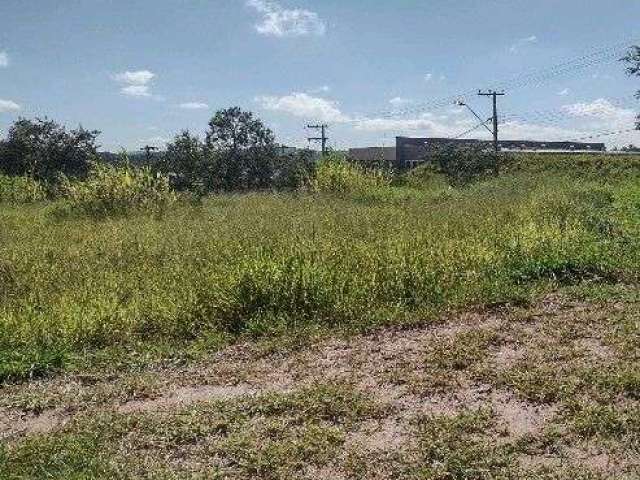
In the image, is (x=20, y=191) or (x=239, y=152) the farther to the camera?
(x=239, y=152)

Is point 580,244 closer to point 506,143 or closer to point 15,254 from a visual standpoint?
point 15,254

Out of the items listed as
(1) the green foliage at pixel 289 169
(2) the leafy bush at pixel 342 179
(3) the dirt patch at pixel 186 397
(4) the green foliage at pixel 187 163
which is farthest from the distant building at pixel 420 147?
(3) the dirt patch at pixel 186 397

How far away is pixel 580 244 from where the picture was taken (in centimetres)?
788

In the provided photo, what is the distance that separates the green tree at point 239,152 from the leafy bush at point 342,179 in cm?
836

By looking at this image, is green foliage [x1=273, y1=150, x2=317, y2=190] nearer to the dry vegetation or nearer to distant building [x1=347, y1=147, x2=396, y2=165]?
the dry vegetation

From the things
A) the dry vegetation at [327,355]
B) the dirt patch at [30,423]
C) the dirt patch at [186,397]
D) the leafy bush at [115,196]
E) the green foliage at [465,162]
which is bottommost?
the dirt patch at [30,423]

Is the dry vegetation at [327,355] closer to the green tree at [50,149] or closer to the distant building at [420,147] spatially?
the green tree at [50,149]

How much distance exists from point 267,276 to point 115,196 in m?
11.6

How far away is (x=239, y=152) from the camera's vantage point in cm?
3128

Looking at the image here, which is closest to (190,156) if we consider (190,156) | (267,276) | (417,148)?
(190,156)

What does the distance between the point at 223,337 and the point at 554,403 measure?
2.83 metres

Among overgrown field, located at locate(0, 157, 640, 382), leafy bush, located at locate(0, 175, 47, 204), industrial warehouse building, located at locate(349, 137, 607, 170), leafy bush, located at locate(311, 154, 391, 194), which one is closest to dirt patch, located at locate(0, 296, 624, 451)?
overgrown field, located at locate(0, 157, 640, 382)

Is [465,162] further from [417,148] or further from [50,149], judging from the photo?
[417,148]

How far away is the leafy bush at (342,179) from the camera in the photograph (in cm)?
2169
